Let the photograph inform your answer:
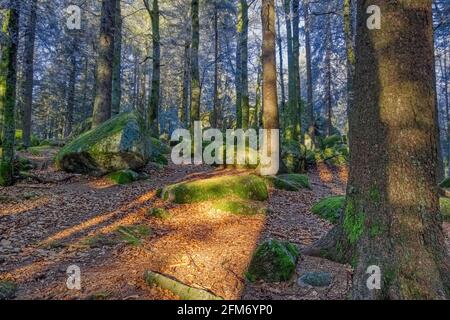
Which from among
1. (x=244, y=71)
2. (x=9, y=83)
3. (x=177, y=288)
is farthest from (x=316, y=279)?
(x=244, y=71)

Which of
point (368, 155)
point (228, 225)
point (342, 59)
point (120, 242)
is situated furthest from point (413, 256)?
point (342, 59)

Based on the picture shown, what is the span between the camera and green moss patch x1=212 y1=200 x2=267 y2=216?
746 cm

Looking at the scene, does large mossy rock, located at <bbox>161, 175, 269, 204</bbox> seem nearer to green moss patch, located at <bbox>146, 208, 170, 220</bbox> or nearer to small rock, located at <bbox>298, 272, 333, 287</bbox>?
green moss patch, located at <bbox>146, 208, 170, 220</bbox>

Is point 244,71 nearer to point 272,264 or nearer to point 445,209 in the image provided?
point 445,209

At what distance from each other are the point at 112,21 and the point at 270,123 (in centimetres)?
745

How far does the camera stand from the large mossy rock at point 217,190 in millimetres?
8023

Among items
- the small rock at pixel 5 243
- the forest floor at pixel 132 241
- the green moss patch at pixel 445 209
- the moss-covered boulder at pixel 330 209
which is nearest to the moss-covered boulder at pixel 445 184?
the green moss patch at pixel 445 209

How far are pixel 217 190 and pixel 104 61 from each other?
786cm

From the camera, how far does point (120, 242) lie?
5.61m

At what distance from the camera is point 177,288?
3783 millimetres

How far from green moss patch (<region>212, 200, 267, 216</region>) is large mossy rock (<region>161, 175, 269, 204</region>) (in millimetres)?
396

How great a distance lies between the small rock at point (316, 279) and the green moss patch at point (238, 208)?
326cm
